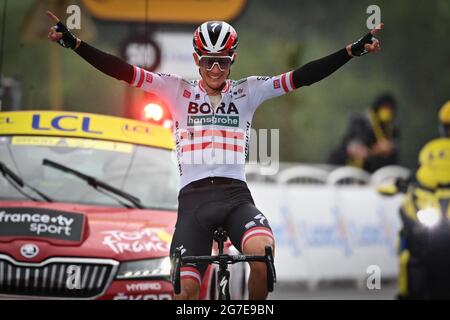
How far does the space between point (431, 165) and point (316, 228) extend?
14.0 feet

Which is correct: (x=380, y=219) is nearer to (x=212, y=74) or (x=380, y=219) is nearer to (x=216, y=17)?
(x=216, y=17)

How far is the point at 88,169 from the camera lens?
27.8ft

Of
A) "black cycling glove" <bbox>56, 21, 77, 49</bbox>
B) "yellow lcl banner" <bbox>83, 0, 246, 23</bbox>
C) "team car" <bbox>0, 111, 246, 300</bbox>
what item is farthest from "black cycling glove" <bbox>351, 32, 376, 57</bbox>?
"yellow lcl banner" <bbox>83, 0, 246, 23</bbox>

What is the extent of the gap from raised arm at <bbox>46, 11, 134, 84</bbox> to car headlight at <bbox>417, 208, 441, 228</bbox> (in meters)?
5.31

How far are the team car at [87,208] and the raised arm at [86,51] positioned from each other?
3.97 feet

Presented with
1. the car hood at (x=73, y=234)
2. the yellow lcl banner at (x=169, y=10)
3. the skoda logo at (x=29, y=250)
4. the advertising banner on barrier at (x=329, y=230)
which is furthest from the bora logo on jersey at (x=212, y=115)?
the yellow lcl banner at (x=169, y=10)

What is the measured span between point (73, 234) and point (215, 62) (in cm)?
151

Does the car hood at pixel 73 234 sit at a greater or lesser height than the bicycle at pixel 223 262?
greater

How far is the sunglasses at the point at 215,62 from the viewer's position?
6.86 m

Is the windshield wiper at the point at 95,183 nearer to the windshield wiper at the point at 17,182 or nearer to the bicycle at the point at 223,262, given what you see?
the windshield wiper at the point at 17,182

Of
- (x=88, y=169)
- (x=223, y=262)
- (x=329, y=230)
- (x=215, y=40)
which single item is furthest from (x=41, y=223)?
(x=329, y=230)

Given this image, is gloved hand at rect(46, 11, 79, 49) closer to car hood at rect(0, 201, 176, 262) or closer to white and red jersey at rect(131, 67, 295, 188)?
white and red jersey at rect(131, 67, 295, 188)

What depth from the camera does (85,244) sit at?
736 cm

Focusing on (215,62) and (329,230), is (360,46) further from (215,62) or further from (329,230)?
(329,230)
